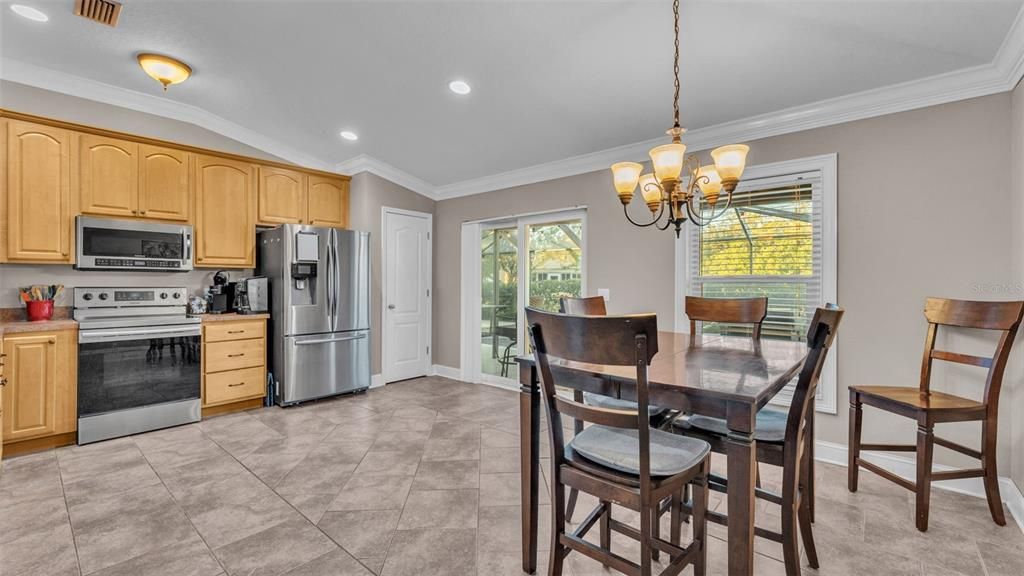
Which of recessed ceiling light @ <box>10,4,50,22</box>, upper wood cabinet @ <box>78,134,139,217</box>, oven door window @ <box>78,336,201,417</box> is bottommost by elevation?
oven door window @ <box>78,336,201,417</box>

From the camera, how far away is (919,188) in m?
2.56

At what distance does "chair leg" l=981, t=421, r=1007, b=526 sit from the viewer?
209cm

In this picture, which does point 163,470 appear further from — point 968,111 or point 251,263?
point 968,111

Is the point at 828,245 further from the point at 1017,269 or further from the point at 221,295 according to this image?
the point at 221,295

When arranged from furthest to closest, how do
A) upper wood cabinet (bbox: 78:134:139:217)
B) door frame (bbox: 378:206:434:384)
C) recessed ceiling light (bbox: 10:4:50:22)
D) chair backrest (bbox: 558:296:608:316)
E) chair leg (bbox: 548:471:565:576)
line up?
door frame (bbox: 378:206:434:384), upper wood cabinet (bbox: 78:134:139:217), chair backrest (bbox: 558:296:608:316), recessed ceiling light (bbox: 10:4:50:22), chair leg (bbox: 548:471:565:576)

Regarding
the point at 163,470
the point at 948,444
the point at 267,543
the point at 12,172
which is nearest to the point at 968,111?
the point at 948,444

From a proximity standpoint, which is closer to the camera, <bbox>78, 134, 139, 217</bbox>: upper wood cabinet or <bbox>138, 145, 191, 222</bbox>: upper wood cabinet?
<bbox>78, 134, 139, 217</bbox>: upper wood cabinet

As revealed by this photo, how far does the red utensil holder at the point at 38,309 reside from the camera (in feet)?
10.4

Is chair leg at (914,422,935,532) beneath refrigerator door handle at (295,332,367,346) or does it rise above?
beneath

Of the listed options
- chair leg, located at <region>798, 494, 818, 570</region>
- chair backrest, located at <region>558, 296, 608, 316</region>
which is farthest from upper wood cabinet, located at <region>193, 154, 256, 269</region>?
chair leg, located at <region>798, 494, 818, 570</region>

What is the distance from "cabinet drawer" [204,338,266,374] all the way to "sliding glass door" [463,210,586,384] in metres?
2.19

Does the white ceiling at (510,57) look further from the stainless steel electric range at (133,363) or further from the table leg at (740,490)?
the table leg at (740,490)

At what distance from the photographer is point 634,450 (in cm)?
147

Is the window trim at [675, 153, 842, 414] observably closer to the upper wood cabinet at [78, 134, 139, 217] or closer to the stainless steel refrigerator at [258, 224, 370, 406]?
the stainless steel refrigerator at [258, 224, 370, 406]
